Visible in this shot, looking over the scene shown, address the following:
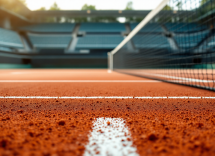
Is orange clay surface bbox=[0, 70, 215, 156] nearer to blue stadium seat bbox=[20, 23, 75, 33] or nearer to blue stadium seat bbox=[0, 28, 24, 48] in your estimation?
blue stadium seat bbox=[0, 28, 24, 48]

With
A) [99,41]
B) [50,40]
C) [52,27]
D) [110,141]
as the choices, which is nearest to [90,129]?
[110,141]

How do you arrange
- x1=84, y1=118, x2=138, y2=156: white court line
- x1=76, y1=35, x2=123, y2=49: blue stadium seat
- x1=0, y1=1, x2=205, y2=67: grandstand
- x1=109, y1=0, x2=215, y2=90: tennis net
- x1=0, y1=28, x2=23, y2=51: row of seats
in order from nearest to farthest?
x1=84, y1=118, x2=138, y2=156: white court line < x1=109, y1=0, x2=215, y2=90: tennis net < x1=0, y1=28, x2=23, y2=51: row of seats < x1=0, y1=1, x2=205, y2=67: grandstand < x1=76, y1=35, x2=123, y2=49: blue stadium seat

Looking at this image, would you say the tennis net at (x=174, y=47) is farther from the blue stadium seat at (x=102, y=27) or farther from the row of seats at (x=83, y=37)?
the blue stadium seat at (x=102, y=27)

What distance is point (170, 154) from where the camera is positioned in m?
0.58

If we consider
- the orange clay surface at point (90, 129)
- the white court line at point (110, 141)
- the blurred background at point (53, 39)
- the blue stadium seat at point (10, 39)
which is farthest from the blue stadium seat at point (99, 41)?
the white court line at point (110, 141)

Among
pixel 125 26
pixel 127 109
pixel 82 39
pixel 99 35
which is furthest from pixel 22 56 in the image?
pixel 127 109

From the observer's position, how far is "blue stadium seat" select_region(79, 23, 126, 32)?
23625 millimetres

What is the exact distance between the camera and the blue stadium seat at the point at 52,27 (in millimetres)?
23019

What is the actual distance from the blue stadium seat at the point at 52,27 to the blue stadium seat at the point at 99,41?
2854 mm

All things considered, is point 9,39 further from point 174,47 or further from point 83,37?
point 174,47

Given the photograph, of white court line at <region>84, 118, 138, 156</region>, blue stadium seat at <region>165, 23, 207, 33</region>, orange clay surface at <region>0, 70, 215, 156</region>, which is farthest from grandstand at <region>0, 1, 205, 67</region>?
white court line at <region>84, 118, 138, 156</region>

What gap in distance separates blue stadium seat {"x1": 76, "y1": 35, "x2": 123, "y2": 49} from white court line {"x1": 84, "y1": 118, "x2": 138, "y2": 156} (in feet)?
66.3

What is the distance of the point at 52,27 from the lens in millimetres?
23766

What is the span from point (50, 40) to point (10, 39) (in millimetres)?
4474
